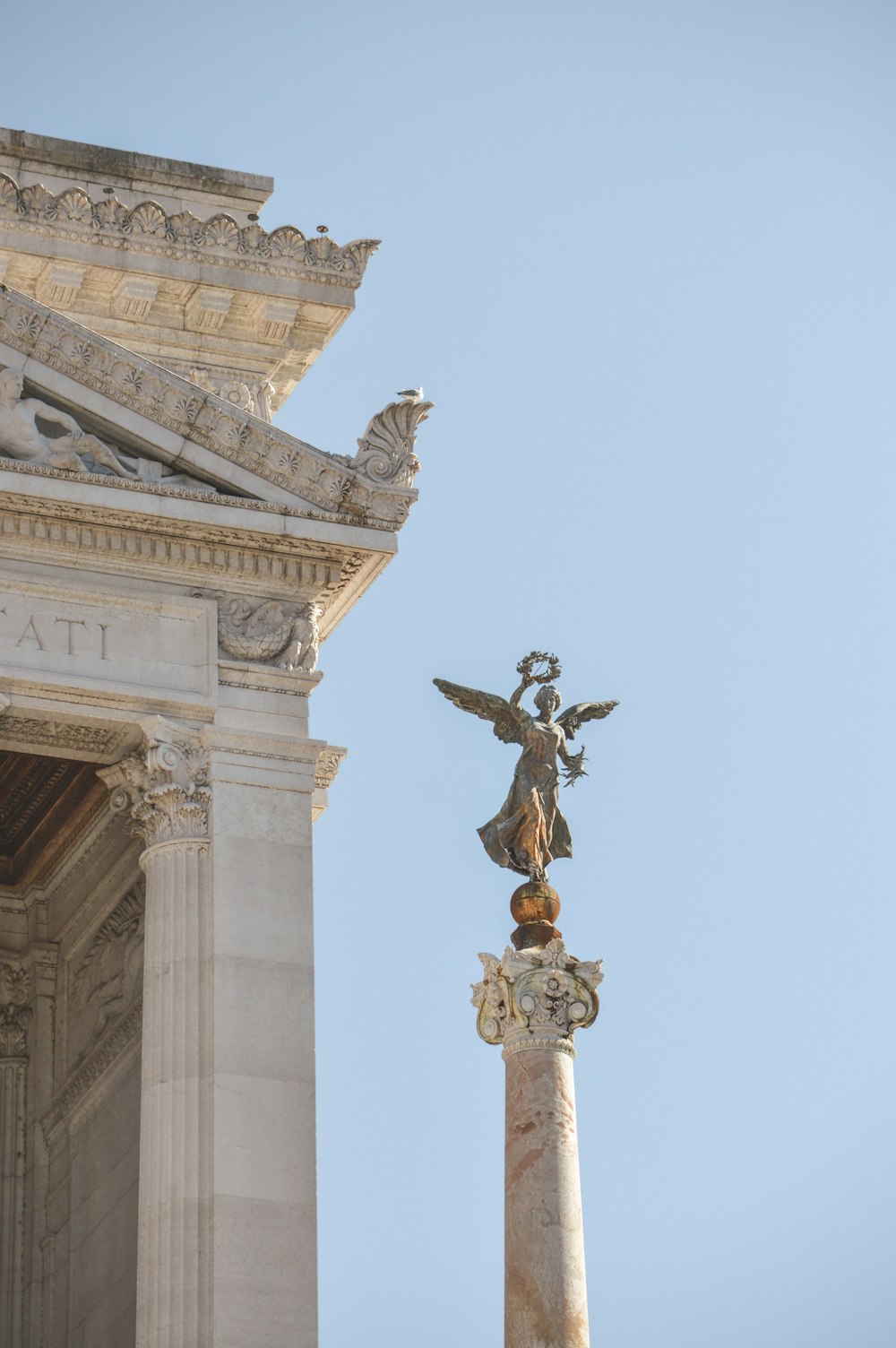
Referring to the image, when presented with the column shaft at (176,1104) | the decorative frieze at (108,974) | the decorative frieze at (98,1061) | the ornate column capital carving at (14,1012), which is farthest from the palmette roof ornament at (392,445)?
the ornate column capital carving at (14,1012)

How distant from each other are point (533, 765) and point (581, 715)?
1081 millimetres

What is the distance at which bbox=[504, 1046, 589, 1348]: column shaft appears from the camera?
104 feet

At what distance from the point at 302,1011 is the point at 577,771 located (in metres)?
4.17

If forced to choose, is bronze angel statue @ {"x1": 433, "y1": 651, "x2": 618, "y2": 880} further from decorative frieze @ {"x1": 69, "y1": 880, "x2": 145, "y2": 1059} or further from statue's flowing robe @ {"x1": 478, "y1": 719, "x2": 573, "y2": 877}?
decorative frieze @ {"x1": 69, "y1": 880, "x2": 145, "y2": 1059}

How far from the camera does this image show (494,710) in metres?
36.2

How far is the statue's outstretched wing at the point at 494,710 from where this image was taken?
3600 centimetres

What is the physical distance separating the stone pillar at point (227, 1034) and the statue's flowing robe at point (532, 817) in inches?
81.2

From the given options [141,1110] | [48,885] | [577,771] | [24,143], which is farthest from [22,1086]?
[24,143]

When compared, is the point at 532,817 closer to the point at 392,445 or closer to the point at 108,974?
the point at 392,445

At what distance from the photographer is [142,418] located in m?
36.0

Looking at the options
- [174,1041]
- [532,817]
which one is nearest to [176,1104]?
[174,1041]

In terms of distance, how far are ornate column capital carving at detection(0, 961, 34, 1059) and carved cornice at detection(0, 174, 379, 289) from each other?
1112cm

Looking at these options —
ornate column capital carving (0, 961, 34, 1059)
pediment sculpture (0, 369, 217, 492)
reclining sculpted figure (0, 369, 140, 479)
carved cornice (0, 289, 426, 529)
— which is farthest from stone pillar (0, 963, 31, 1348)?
carved cornice (0, 289, 426, 529)

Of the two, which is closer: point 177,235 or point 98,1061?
point 98,1061
